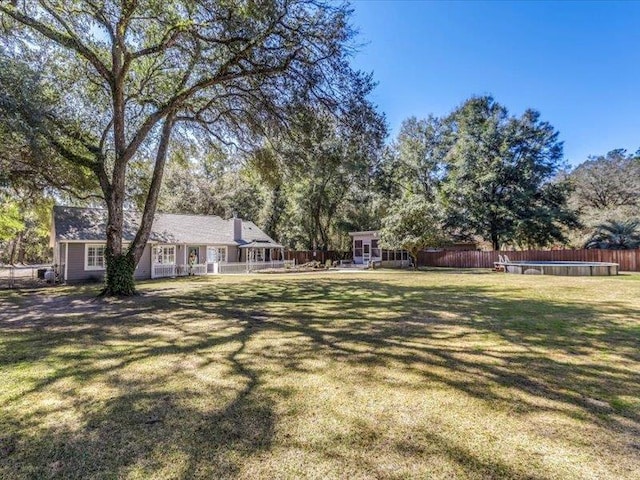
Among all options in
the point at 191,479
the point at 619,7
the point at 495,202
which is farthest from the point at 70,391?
the point at 495,202

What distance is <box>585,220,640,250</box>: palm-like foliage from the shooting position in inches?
934

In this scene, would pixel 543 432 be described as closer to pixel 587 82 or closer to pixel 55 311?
pixel 55 311

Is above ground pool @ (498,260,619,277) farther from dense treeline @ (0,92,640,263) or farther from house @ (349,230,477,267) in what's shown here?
house @ (349,230,477,267)

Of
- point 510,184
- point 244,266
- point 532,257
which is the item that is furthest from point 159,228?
point 510,184

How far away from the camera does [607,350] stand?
5145 millimetres

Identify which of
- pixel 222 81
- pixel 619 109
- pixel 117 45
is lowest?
pixel 222 81

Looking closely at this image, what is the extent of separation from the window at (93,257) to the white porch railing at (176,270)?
277cm

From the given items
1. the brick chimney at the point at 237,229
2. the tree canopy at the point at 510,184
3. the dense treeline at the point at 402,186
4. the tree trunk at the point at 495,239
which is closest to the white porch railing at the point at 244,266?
the brick chimney at the point at 237,229

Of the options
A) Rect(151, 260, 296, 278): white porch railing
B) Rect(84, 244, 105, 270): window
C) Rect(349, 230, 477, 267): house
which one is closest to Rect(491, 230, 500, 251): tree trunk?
Rect(349, 230, 477, 267): house

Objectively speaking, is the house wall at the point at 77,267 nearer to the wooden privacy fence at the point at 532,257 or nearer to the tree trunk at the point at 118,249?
the tree trunk at the point at 118,249

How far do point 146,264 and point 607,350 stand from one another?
20.9m

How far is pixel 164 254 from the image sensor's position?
848 inches

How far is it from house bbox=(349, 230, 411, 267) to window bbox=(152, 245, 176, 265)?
1538cm

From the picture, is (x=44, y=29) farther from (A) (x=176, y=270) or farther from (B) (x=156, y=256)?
(A) (x=176, y=270)
